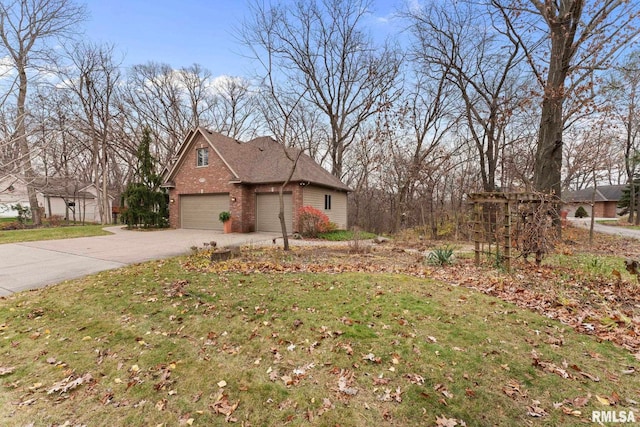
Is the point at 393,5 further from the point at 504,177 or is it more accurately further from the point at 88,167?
the point at 88,167

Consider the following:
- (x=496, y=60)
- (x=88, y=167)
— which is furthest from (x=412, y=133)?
(x=88, y=167)

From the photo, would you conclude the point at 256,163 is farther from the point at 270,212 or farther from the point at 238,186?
the point at 270,212

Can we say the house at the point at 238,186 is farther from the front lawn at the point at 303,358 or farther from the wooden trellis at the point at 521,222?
A: the front lawn at the point at 303,358

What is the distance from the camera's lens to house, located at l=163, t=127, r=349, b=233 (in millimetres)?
14883

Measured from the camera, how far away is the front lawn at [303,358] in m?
2.42

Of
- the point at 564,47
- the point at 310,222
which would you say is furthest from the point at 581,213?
the point at 310,222

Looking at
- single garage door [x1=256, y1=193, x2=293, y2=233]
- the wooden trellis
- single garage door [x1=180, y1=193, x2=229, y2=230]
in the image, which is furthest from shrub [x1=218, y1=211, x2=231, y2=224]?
the wooden trellis

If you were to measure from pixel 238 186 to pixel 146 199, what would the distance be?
5.67m

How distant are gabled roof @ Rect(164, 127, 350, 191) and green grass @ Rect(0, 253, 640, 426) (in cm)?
1050

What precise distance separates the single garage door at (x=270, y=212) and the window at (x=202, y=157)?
3762 mm

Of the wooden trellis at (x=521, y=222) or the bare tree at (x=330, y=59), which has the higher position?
the bare tree at (x=330, y=59)

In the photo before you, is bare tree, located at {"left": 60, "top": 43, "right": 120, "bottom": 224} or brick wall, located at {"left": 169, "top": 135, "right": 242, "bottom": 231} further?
bare tree, located at {"left": 60, "top": 43, "right": 120, "bottom": 224}

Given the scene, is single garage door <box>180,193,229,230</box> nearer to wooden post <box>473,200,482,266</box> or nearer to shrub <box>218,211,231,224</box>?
shrub <box>218,211,231,224</box>

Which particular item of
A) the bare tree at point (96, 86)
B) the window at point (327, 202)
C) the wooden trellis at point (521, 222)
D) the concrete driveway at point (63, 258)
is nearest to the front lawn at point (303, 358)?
the concrete driveway at point (63, 258)
